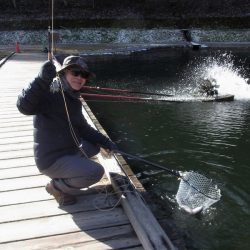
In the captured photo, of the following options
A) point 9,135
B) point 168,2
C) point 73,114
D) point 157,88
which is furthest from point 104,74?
point 168,2

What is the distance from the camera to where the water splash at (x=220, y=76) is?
18922 millimetres

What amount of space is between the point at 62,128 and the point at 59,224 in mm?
1265

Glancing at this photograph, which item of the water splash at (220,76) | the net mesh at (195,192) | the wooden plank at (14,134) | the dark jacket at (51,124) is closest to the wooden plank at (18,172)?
the dark jacket at (51,124)

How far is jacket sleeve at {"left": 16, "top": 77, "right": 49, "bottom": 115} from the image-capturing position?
521cm

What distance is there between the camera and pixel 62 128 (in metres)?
5.66

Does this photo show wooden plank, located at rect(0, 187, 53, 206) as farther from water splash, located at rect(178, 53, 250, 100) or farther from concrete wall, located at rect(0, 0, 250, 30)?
concrete wall, located at rect(0, 0, 250, 30)

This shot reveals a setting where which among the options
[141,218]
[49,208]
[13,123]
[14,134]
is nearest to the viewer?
[141,218]

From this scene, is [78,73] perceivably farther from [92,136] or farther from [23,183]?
[23,183]

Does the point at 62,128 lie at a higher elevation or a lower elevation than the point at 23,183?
higher

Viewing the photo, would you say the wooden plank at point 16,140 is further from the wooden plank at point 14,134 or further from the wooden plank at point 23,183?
the wooden plank at point 23,183

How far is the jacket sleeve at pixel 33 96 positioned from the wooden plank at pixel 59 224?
4.76ft

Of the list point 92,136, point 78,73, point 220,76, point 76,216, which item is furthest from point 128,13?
point 76,216

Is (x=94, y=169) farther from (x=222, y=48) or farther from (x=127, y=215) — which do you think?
(x=222, y=48)

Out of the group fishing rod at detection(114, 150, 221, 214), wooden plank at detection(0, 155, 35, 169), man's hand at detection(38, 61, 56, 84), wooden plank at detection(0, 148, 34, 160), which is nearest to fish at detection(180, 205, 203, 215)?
fishing rod at detection(114, 150, 221, 214)
